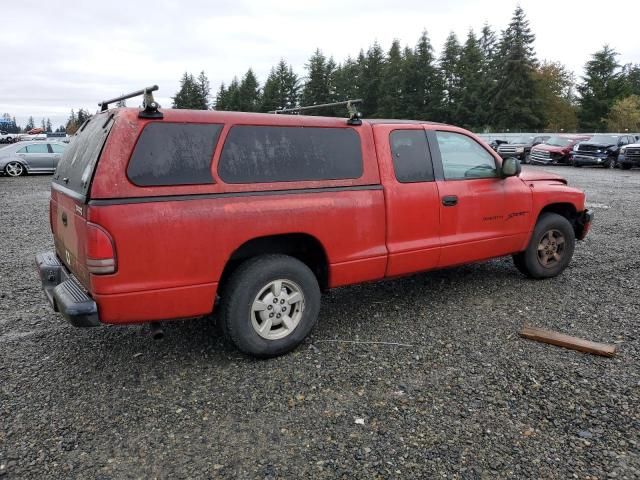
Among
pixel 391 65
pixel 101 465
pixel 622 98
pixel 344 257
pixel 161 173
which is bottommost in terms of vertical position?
pixel 101 465

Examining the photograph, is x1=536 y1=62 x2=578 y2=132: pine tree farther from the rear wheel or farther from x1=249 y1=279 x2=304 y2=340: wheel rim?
x1=249 y1=279 x2=304 y2=340: wheel rim

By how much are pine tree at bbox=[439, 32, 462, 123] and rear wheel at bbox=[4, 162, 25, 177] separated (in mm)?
52586

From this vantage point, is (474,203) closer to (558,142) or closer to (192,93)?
(558,142)

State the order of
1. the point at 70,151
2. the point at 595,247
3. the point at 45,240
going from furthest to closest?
the point at 45,240, the point at 595,247, the point at 70,151

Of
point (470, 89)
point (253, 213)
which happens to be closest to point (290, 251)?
point (253, 213)

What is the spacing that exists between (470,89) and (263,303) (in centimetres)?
6239

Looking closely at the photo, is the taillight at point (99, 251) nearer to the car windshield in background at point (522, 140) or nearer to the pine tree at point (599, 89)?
the car windshield in background at point (522, 140)

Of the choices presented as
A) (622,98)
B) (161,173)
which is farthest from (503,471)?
(622,98)

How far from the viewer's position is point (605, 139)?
25.3m

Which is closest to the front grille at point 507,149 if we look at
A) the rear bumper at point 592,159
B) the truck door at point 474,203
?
the rear bumper at point 592,159

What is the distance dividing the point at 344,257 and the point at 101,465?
2.19 metres

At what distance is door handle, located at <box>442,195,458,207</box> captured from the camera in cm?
464

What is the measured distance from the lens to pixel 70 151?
4145mm

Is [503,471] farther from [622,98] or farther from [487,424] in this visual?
[622,98]
